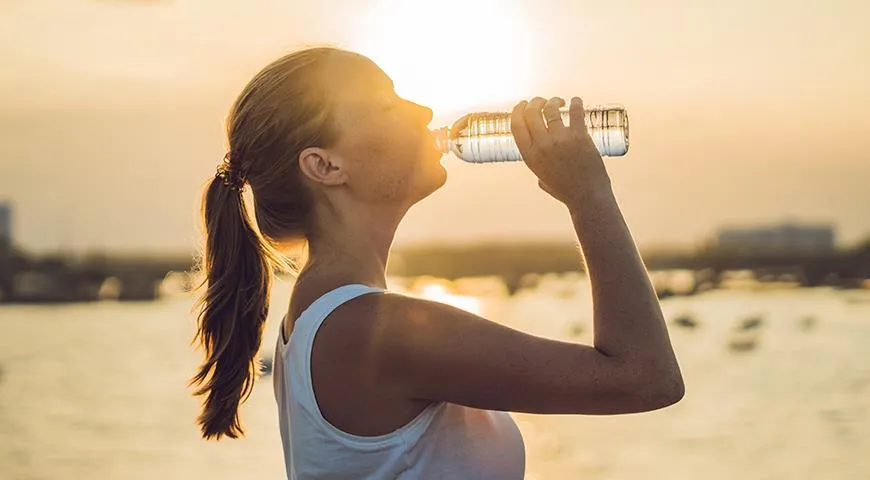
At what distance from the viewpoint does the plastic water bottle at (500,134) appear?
2494mm

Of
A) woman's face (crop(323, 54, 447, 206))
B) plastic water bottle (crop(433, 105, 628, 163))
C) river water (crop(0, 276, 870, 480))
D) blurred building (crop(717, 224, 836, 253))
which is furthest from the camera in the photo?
blurred building (crop(717, 224, 836, 253))

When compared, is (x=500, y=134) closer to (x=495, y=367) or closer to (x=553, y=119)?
(x=553, y=119)

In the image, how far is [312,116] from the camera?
86.0 inches

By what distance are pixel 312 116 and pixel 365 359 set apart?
0.49 m

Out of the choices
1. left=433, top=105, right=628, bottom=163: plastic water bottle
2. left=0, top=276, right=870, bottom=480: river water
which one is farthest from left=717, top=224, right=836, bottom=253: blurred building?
left=433, top=105, right=628, bottom=163: plastic water bottle

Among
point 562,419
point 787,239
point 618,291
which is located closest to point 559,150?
point 618,291

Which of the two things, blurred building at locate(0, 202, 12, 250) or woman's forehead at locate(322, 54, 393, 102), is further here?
blurred building at locate(0, 202, 12, 250)

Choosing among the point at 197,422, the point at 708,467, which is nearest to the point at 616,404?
the point at 197,422

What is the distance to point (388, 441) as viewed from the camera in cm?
194

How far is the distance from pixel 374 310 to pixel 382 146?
357mm

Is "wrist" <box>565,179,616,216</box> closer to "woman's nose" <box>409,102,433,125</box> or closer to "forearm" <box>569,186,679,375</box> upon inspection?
"forearm" <box>569,186,679,375</box>

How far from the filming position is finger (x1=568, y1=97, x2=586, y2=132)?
203 centimetres

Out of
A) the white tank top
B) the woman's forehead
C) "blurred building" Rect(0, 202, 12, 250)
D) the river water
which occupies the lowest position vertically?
"blurred building" Rect(0, 202, 12, 250)

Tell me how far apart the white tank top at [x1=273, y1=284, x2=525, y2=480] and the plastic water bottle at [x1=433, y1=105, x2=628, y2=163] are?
587 mm
